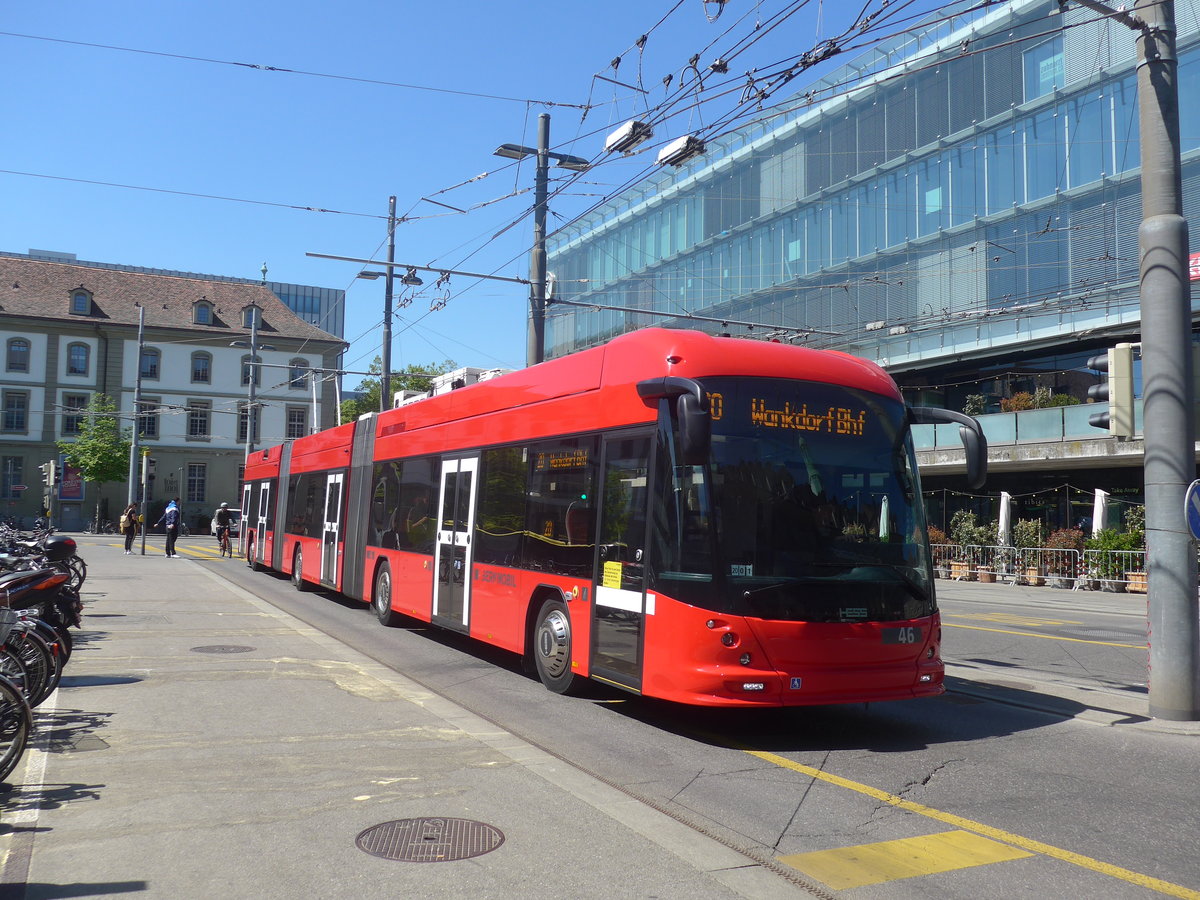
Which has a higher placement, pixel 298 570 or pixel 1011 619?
pixel 298 570

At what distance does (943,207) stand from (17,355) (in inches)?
2221

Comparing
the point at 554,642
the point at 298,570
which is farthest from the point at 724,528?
the point at 298,570

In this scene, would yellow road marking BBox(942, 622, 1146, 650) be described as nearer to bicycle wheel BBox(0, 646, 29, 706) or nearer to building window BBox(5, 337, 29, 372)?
bicycle wheel BBox(0, 646, 29, 706)

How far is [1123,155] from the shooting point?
98.2 ft

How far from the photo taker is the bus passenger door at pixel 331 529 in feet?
59.6

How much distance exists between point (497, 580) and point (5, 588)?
4477 millimetres

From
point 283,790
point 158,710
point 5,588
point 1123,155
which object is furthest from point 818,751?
point 1123,155

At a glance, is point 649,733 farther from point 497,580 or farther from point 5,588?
point 5,588

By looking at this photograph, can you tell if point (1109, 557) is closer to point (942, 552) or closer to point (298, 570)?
point (942, 552)

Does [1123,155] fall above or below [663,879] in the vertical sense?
above

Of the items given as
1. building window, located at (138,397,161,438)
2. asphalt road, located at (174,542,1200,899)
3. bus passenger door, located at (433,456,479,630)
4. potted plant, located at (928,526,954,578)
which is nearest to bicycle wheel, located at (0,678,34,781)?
asphalt road, located at (174,542,1200,899)

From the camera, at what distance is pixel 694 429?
705 cm

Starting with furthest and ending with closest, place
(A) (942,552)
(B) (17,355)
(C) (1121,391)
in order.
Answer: (B) (17,355) → (A) (942,552) → (C) (1121,391)

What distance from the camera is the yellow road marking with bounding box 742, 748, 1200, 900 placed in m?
4.78
